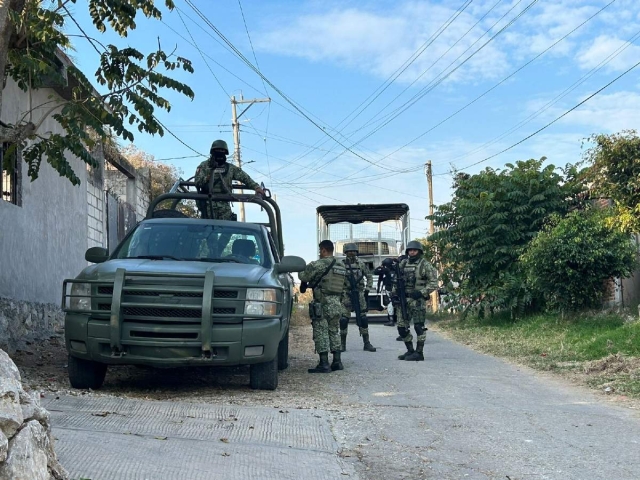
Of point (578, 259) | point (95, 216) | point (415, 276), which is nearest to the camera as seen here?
point (415, 276)

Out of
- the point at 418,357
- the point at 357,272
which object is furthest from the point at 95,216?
the point at 418,357

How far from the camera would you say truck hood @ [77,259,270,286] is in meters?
6.93

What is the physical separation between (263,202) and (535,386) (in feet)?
12.6

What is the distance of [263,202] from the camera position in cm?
886

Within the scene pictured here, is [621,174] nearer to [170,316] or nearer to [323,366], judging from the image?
[323,366]

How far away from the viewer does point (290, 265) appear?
7719 millimetres

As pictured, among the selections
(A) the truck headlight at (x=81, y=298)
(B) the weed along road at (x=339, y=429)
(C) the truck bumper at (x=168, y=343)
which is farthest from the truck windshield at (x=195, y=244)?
(B) the weed along road at (x=339, y=429)

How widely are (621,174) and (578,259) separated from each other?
1670mm

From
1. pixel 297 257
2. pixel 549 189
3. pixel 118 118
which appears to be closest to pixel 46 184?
pixel 118 118

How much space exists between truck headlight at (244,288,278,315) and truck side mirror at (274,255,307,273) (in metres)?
0.71

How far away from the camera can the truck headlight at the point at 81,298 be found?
695 centimetres

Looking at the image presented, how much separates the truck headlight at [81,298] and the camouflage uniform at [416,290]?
211 inches

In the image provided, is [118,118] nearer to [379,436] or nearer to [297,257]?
[297,257]

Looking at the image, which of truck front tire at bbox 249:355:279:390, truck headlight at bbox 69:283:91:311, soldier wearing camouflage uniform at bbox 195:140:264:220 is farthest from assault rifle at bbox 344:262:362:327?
truck headlight at bbox 69:283:91:311
